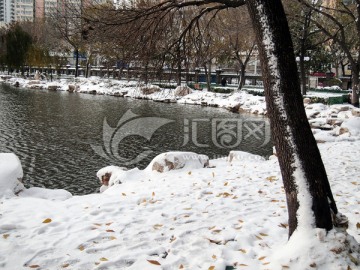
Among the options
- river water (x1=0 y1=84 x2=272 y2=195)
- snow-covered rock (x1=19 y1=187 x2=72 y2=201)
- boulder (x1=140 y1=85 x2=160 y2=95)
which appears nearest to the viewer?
snow-covered rock (x1=19 y1=187 x2=72 y2=201)

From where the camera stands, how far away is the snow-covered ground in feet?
12.5

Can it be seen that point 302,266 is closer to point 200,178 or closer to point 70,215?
point 70,215

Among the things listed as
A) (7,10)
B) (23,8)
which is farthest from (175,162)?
(7,10)

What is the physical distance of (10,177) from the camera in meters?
7.05

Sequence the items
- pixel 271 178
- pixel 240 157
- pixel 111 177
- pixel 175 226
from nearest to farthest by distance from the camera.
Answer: pixel 175 226, pixel 271 178, pixel 111 177, pixel 240 157

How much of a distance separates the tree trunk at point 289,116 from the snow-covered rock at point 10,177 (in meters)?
5.70

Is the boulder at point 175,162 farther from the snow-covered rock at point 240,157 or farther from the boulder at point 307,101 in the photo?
the boulder at point 307,101

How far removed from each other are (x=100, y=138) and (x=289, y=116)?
13.9 m

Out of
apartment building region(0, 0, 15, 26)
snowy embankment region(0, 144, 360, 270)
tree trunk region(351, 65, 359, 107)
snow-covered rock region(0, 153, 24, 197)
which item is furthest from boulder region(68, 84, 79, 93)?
apartment building region(0, 0, 15, 26)

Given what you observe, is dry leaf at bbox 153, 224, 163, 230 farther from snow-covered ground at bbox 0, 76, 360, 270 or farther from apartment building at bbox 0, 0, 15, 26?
apartment building at bbox 0, 0, 15, 26

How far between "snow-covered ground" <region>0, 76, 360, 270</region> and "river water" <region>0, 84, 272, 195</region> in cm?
313

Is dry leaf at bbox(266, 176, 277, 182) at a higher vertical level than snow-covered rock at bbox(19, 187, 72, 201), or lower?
higher

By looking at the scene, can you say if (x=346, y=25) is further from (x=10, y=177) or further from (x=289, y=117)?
(x=10, y=177)

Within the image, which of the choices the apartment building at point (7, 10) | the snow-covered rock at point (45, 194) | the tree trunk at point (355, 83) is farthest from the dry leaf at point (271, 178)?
the apartment building at point (7, 10)
